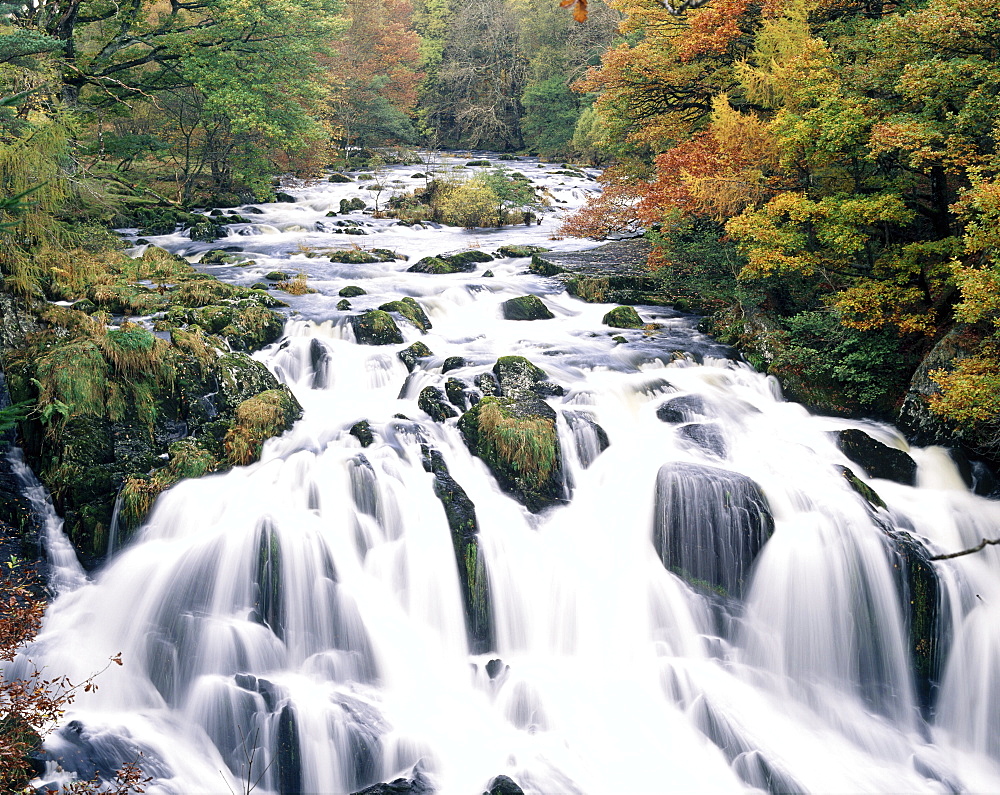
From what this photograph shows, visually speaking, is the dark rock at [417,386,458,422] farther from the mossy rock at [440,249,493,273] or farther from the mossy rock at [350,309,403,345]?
the mossy rock at [440,249,493,273]

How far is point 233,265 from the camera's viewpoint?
18.9 meters

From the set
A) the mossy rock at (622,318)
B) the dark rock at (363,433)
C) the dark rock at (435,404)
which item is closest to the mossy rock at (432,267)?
the mossy rock at (622,318)

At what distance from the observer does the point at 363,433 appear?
10672 millimetres

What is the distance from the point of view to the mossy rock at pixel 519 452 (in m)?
10.4

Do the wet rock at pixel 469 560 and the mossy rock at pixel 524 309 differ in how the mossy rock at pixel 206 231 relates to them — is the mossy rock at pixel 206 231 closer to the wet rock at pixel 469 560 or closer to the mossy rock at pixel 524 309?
the mossy rock at pixel 524 309

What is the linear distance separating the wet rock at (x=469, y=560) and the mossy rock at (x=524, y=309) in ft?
23.7

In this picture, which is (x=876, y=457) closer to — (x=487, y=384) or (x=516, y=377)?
(x=516, y=377)

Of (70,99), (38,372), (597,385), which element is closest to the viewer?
(38,372)

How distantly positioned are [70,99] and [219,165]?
23.2ft

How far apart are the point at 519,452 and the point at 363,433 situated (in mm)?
2499

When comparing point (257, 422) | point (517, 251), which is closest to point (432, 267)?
point (517, 251)

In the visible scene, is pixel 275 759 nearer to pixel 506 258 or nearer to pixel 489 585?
pixel 489 585

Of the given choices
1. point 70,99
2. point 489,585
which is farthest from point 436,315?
point 70,99

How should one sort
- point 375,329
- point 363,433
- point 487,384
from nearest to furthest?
point 363,433, point 487,384, point 375,329
